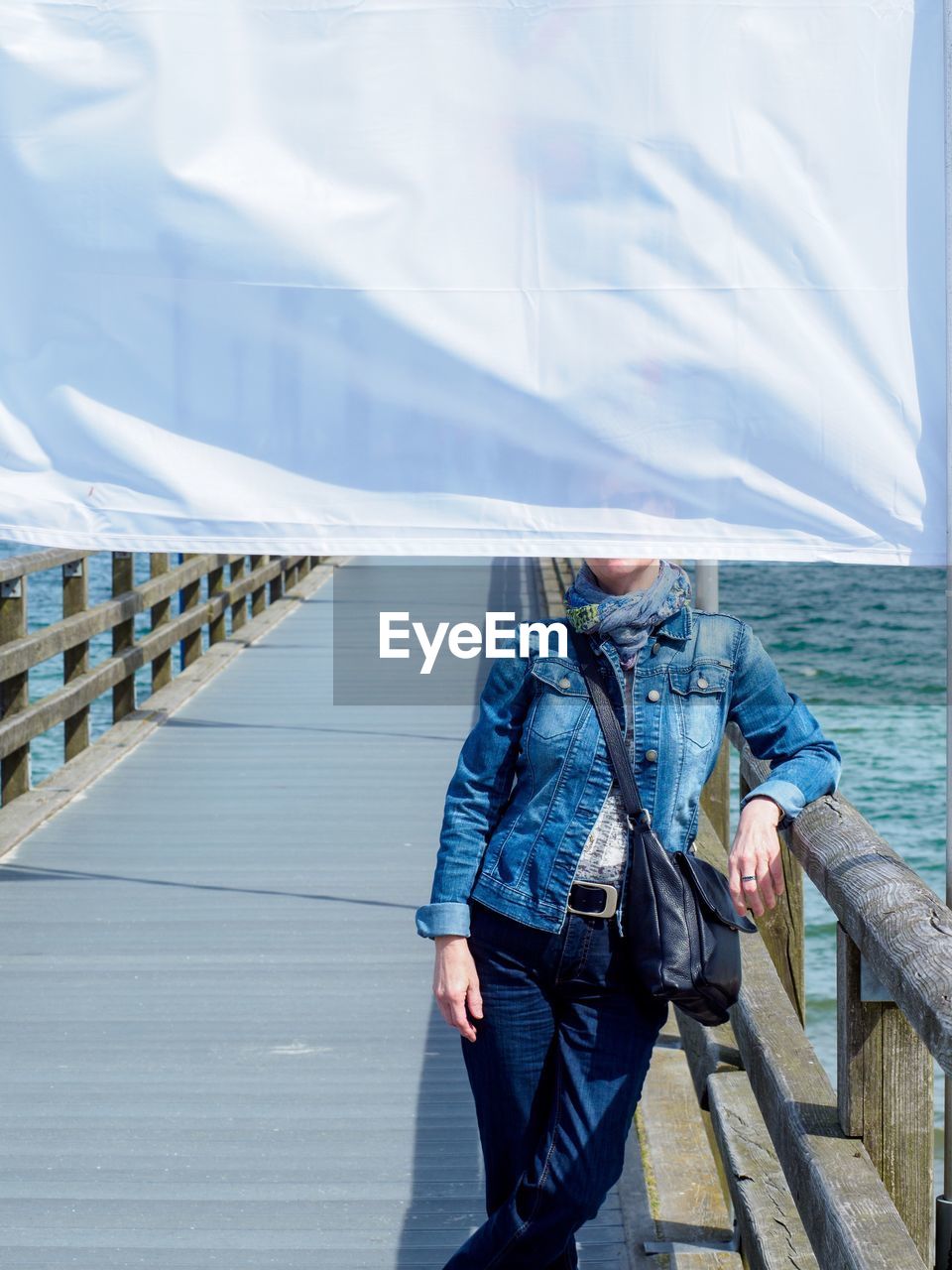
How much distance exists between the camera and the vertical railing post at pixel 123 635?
376 inches

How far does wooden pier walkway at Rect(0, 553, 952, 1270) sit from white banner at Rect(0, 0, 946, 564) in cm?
65

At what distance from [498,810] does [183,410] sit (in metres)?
0.75

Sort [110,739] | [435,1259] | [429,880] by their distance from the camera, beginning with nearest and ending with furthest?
[435,1259] → [429,880] → [110,739]

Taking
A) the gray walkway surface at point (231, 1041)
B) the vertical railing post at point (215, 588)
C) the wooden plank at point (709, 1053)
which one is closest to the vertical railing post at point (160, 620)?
the vertical railing post at point (215, 588)

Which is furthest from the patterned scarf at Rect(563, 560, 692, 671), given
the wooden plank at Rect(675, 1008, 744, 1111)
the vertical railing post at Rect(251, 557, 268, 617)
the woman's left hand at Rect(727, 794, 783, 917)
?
the vertical railing post at Rect(251, 557, 268, 617)

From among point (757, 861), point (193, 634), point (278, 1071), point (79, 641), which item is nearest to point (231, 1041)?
point (278, 1071)

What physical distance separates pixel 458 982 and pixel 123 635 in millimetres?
7650

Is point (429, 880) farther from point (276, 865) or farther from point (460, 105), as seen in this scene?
point (460, 105)

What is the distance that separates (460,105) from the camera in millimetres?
2430

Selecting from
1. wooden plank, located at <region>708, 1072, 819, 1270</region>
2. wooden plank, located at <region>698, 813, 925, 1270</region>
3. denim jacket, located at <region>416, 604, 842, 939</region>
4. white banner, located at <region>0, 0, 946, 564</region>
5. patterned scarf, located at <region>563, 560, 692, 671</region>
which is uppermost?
white banner, located at <region>0, 0, 946, 564</region>

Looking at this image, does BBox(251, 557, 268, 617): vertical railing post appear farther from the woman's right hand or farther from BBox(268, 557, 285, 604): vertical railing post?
the woman's right hand

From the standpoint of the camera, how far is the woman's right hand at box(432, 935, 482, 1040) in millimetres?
2430

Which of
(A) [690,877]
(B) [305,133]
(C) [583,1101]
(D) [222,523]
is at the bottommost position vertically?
(C) [583,1101]

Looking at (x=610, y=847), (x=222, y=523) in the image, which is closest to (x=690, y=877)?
(x=610, y=847)
